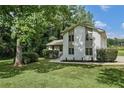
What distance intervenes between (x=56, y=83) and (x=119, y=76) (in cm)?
589

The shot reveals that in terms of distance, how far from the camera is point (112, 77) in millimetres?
Result: 21875

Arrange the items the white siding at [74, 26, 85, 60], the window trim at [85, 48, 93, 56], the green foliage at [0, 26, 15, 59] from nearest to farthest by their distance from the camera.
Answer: the window trim at [85, 48, 93, 56], the white siding at [74, 26, 85, 60], the green foliage at [0, 26, 15, 59]

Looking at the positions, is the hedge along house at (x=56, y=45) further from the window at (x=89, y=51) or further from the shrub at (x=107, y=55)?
the shrub at (x=107, y=55)

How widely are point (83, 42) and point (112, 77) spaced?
12.9 m

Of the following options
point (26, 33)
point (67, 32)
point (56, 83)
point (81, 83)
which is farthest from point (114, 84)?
point (67, 32)

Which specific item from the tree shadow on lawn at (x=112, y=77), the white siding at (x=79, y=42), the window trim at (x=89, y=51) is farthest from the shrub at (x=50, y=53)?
the tree shadow on lawn at (x=112, y=77)

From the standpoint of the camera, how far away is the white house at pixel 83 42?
34.1 m

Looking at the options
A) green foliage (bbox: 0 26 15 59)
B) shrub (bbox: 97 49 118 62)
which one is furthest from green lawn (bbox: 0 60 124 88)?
green foliage (bbox: 0 26 15 59)

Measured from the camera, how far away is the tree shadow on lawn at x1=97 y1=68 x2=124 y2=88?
775 inches

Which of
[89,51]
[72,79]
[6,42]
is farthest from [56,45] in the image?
[72,79]

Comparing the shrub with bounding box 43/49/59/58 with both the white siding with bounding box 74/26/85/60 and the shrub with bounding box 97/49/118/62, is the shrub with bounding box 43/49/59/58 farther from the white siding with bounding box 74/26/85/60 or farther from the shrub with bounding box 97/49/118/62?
the shrub with bounding box 97/49/118/62
